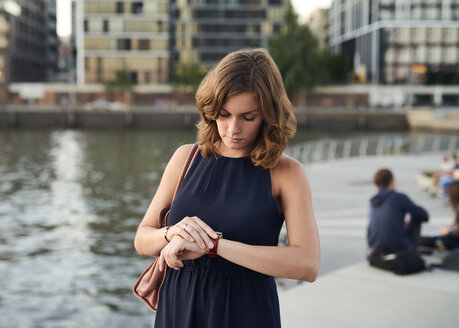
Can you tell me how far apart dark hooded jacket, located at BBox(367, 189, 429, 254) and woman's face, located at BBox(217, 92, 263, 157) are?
16.2ft

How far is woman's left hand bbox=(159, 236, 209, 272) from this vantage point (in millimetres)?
2025

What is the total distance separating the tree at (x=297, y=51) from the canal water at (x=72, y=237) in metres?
38.9

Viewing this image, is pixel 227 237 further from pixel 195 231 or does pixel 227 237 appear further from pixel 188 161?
pixel 188 161

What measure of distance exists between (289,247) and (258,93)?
54cm

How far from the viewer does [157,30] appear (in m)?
87.8

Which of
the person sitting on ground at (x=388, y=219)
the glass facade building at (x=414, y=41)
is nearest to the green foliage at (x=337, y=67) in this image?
the glass facade building at (x=414, y=41)

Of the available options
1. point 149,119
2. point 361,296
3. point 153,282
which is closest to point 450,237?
point 361,296

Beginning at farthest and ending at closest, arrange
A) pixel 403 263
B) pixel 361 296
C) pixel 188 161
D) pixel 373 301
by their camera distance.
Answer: pixel 403 263 → pixel 361 296 → pixel 373 301 → pixel 188 161

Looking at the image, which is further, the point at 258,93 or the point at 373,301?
the point at 373,301

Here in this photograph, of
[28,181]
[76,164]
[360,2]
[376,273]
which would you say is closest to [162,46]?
[360,2]

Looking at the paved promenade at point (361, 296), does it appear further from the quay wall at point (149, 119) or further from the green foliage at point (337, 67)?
the green foliage at point (337, 67)

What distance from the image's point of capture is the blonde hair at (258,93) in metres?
2.04

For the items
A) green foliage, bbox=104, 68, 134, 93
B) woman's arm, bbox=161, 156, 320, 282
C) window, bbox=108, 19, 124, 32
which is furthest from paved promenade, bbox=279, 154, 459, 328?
window, bbox=108, 19, 124, 32

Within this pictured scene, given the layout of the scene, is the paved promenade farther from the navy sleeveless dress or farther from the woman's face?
the woman's face
